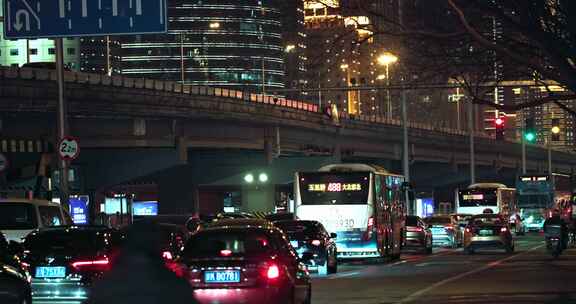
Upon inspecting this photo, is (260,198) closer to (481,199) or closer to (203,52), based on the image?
(203,52)

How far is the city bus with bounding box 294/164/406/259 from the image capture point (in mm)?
36781

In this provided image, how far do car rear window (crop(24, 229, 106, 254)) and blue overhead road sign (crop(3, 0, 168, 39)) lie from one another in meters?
8.07

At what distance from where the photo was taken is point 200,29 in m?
76.7

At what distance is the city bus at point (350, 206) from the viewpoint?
121 ft

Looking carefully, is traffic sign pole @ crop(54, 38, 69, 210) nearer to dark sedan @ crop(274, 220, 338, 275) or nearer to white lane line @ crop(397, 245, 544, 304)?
dark sedan @ crop(274, 220, 338, 275)

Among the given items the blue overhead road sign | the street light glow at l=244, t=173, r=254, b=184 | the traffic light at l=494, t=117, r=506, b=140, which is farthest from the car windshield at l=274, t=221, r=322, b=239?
the street light glow at l=244, t=173, r=254, b=184

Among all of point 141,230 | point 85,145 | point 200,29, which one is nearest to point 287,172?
point 200,29

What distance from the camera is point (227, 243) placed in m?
16.8

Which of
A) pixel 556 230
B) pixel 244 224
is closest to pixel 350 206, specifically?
pixel 556 230

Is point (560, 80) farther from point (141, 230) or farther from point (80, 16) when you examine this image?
point (141, 230)

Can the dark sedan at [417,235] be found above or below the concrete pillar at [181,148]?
below

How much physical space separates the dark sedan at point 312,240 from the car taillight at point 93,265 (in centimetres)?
1191

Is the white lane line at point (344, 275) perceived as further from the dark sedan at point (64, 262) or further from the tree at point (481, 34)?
the dark sedan at point (64, 262)

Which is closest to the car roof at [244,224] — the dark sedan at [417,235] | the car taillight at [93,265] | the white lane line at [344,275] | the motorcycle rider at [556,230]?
the car taillight at [93,265]
